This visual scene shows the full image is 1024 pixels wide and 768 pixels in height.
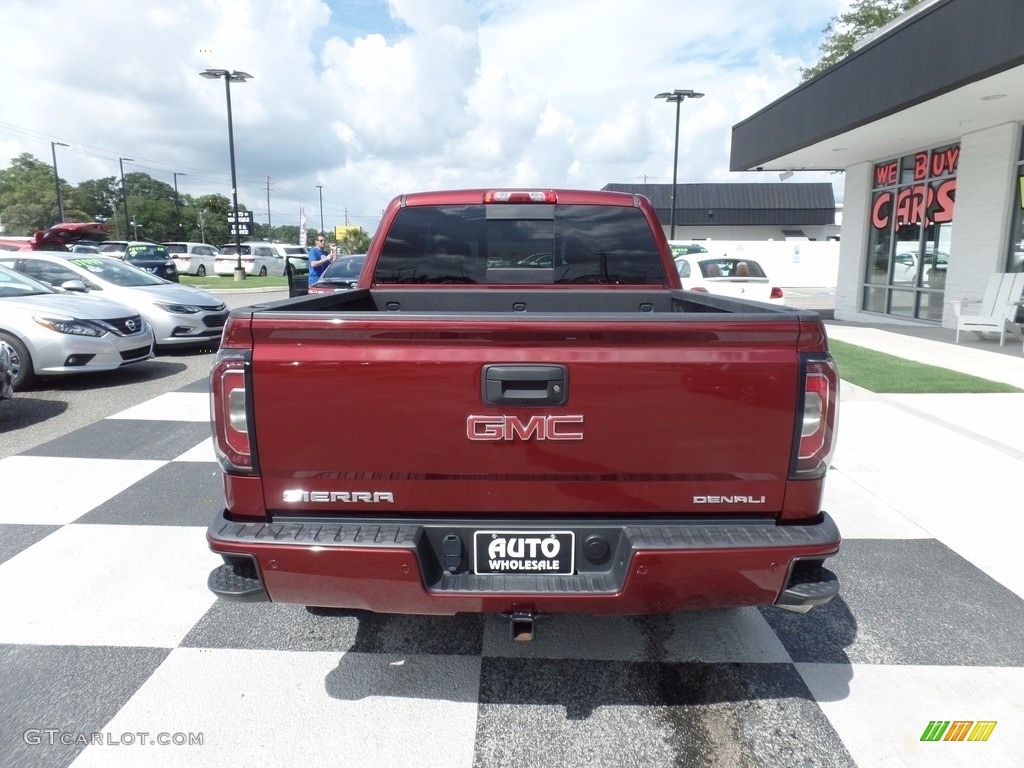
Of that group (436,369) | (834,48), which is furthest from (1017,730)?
(834,48)

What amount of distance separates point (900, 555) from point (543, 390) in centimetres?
293

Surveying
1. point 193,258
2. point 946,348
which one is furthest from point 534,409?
point 193,258

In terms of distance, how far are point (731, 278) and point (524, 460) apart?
40.5 ft

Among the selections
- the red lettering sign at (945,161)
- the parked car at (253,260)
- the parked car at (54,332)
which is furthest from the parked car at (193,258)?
the red lettering sign at (945,161)

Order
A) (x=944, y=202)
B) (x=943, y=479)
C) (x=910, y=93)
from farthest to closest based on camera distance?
(x=944, y=202) → (x=910, y=93) → (x=943, y=479)

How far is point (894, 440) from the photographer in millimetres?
6211

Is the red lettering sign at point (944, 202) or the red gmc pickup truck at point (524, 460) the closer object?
the red gmc pickup truck at point (524, 460)

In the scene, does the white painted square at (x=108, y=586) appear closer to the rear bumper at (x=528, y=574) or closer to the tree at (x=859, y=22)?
the rear bumper at (x=528, y=574)

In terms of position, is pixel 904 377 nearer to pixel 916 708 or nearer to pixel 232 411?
pixel 916 708

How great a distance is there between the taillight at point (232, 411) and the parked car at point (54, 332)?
6.67 m

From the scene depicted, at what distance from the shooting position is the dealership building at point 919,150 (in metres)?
9.21

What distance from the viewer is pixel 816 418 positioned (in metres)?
A: 2.29

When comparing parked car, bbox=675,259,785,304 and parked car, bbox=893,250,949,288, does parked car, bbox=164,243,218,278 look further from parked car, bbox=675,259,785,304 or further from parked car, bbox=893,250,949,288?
parked car, bbox=893,250,949,288

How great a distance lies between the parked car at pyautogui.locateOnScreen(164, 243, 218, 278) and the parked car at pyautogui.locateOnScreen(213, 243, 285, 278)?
0.63 meters
